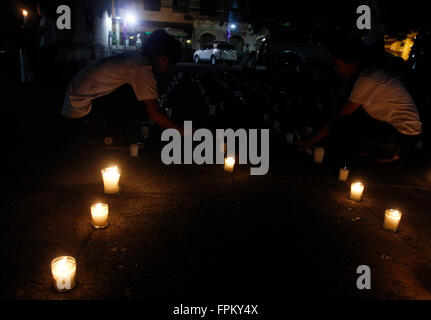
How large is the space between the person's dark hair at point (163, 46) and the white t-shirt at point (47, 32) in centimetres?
818


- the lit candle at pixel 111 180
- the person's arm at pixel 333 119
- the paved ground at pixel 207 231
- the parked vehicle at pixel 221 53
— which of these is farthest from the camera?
the parked vehicle at pixel 221 53

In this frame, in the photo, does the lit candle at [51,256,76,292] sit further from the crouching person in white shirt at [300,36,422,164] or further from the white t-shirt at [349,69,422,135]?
the white t-shirt at [349,69,422,135]

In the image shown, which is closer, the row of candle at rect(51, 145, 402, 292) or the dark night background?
the row of candle at rect(51, 145, 402, 292)

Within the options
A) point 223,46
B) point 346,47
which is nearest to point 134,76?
point 346,47

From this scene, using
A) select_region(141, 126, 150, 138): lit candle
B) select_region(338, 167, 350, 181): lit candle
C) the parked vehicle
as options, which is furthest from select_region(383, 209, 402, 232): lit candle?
the parked vehicle

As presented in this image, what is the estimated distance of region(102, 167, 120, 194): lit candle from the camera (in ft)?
11.1

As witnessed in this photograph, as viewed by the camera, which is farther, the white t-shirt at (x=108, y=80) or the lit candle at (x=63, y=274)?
the white t-shirt at (x=108, y=80)

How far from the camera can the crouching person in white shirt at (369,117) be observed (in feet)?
12.9

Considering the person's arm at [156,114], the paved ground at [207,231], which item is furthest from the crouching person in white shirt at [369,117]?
the person's arm at [156,114]

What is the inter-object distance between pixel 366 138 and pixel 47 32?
9.94 metres

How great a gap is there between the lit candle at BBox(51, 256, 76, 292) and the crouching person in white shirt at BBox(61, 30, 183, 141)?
2.23 metres

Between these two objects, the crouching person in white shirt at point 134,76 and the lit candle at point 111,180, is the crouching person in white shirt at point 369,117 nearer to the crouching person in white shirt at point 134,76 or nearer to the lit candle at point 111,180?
the crouching person in white shirt at point 134,76
